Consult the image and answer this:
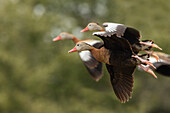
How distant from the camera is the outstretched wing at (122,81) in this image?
21.1 ft

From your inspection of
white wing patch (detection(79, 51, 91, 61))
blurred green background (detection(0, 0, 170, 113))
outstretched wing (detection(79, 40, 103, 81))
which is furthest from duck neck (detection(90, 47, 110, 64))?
blurred green background (detection(0, 0, 170, 113))

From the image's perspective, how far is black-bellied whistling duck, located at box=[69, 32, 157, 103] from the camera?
5.86 m

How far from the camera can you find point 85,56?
25.3 ft

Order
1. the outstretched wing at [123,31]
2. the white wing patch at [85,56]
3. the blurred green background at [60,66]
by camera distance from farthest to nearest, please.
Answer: the blurred green background at [60,66] → the white wing patch at [85,56] → the outstretched wing at [123,31]

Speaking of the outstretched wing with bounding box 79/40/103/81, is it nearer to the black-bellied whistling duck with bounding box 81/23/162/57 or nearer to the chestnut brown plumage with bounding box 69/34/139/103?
the chestnut brown plumage with bounding box 69/34/139/103

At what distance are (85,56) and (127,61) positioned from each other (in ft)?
5.87

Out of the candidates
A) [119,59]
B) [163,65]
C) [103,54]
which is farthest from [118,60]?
[163,65]

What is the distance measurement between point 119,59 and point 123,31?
0.52 meters

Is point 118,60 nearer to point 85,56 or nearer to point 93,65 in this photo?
point 93,65

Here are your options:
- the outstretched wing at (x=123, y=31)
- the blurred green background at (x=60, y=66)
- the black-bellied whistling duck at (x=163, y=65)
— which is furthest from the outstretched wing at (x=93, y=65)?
the blurred green background at (x=60, y=66)

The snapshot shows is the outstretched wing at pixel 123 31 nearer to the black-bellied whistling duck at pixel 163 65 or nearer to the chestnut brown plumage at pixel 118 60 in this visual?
the chestnut brown plumage at pixel 118 60

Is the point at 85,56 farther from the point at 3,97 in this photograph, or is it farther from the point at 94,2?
the point at 94,2

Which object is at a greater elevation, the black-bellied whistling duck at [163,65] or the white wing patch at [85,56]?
the black-bellied whistling duck at [163,65]

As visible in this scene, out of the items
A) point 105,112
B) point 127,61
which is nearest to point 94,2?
point 105,112
